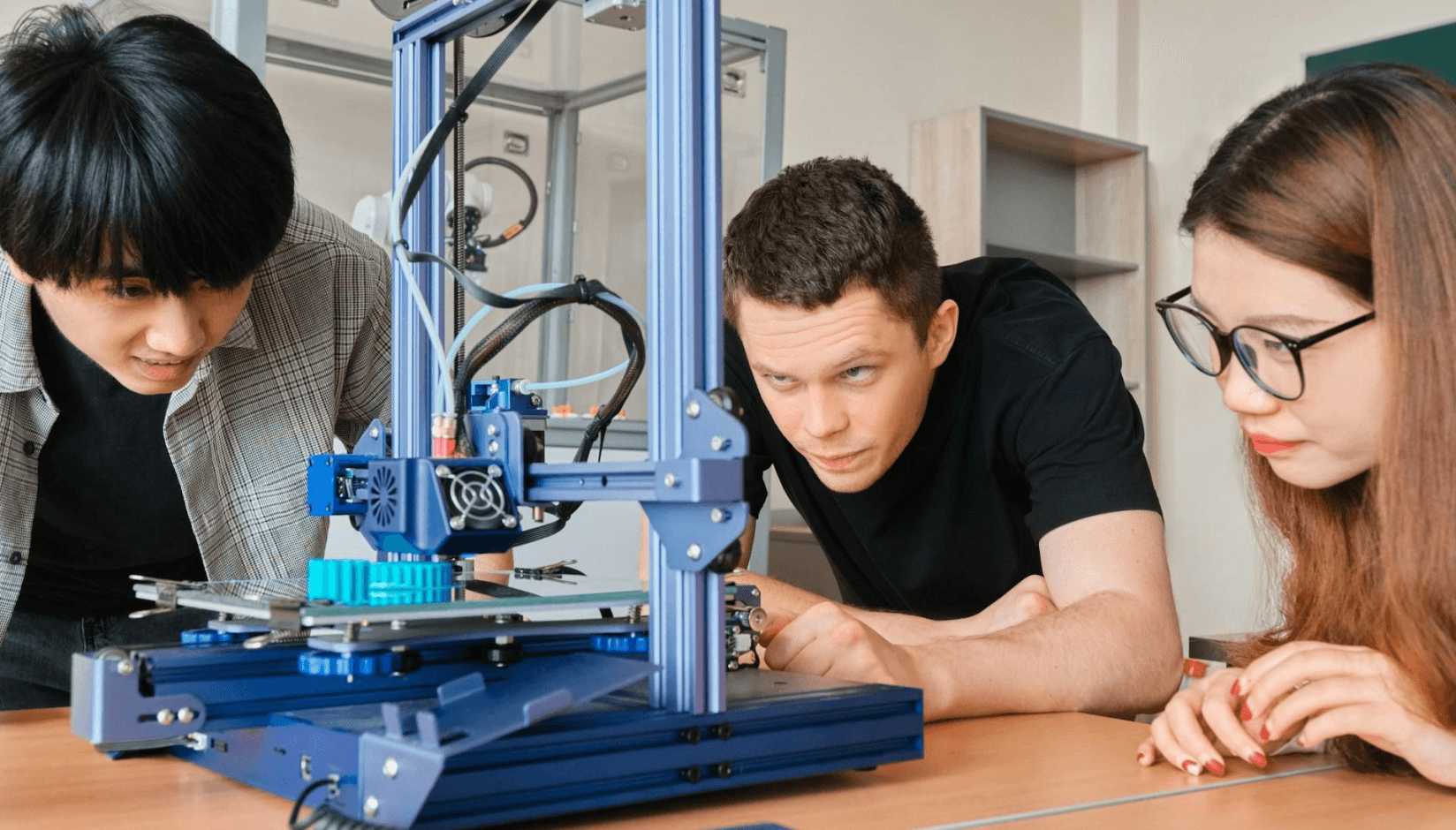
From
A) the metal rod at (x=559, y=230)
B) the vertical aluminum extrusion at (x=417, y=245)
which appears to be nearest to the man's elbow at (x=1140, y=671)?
the vertical aluminum extrusion at (x=417, y=245)

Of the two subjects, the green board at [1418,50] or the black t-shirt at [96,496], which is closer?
the black t-shirt at [96,496]

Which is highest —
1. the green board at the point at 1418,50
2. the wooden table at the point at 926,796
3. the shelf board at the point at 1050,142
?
the green board at the point at 1418,50

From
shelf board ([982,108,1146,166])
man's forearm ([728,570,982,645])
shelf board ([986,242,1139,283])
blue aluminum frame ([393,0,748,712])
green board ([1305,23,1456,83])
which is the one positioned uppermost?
green board ([1305,23,1456,83])

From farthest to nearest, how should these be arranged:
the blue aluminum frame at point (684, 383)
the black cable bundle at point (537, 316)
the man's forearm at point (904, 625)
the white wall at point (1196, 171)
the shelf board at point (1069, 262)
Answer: the white wall at point (1196, 171)
the shelf board at point (1069, 262)
the man's forearm at point (904, 625)
the black cable bundle at point (537, 316)
the blue aluminum frame at point (684, 383)

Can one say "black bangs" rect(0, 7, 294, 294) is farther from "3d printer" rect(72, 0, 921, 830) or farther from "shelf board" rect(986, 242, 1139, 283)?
"shelf board" rect(986, 242, 1139, 283)

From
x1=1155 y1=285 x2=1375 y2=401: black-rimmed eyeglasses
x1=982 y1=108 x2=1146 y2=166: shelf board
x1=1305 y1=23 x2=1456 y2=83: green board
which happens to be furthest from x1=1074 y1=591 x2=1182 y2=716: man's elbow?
x1=1305 y1=23 x2=1456 y2=83: green board

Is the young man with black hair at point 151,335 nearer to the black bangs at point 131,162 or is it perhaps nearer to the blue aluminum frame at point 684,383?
the black bangs at point 131,162

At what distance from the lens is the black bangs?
3.21 feet

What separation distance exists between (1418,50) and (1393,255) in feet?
11.6

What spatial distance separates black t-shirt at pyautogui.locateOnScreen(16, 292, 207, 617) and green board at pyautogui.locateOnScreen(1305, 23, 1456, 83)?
11.2 ft

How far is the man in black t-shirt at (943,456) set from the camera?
113 centimetres

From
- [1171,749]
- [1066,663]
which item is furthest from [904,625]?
[1171,749]

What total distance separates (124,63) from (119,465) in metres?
0.50

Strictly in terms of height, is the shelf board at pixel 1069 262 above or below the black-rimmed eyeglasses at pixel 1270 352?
above
